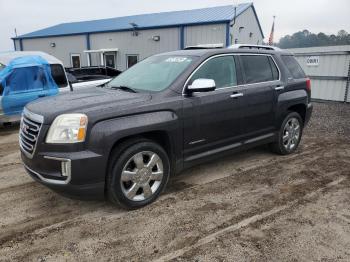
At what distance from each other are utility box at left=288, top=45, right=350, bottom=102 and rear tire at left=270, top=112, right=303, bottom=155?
732cm

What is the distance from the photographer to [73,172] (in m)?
3.30

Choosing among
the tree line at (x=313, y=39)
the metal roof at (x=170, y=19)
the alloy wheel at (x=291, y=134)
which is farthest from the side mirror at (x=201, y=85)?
the tree line at (x=313, y=39)

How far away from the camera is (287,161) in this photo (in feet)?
18.6

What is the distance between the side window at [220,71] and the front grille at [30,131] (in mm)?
1971

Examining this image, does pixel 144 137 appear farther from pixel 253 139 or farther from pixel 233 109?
pixel 253 139

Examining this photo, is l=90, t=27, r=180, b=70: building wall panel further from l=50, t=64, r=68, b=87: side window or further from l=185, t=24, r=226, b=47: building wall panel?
l=50, t=64, r=68, b=87: side window

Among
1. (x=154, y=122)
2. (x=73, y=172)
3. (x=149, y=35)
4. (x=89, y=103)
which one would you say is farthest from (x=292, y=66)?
(x=149, y=35)

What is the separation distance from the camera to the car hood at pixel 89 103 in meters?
3.41

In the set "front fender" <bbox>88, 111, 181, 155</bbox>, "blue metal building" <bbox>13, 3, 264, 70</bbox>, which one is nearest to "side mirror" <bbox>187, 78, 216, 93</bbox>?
"front fender" <bbox>88, 111, 181, 155</bbox>

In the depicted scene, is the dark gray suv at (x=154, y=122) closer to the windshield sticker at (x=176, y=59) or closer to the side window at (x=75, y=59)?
the windshield sticker at (x=176, y=59)

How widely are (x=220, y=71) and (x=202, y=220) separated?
2103 millimetres

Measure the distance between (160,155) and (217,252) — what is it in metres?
1.32

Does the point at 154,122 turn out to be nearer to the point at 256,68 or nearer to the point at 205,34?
the point at 256,68

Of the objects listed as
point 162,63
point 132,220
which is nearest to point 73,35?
point 162,63
